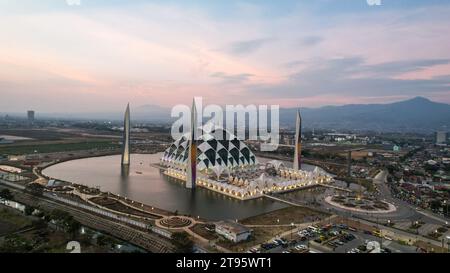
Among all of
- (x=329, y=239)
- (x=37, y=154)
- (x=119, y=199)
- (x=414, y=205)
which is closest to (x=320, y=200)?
(x=414, y=205)

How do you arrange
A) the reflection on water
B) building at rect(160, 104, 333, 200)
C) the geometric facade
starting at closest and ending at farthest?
the reflection on water
building at rect(160, 104, 333, 200)
the geometric facade

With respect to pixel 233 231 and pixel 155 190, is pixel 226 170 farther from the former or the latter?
pixel 233 231

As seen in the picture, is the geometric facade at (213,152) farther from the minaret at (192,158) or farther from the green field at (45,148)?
the green field at (45,148)

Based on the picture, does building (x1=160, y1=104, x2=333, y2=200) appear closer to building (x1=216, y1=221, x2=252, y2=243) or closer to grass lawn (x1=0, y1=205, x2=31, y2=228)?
building (x1=216, y1=221, x2=252, y2=243)

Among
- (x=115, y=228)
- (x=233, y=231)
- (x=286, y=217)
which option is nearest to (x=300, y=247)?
(x=233, y=231)

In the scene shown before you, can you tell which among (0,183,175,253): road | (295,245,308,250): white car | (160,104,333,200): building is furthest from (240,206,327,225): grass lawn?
(0,183,175,253): road
